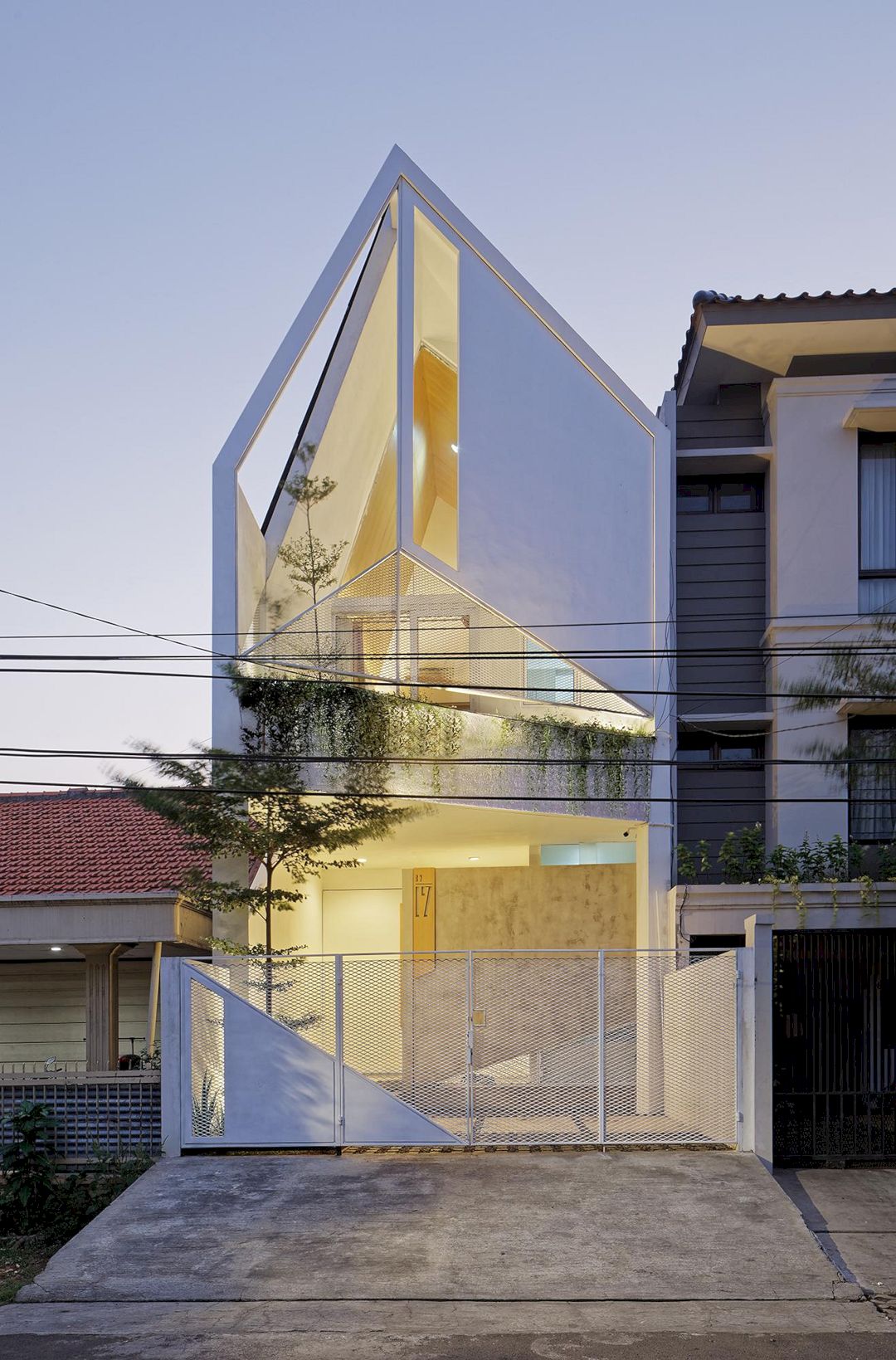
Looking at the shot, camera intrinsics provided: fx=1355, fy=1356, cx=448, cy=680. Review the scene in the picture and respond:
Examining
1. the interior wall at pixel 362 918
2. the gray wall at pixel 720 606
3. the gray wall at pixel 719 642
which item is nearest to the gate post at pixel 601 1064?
the gray wall at pixel 719 642

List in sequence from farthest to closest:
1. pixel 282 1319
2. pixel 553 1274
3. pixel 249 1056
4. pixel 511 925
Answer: pixel 511 925
pixel 249 1056
pixel 553 1274
pixel 282 1319

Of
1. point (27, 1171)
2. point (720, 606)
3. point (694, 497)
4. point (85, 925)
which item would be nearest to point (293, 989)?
point (27, 1171)

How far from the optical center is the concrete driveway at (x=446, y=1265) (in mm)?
9547

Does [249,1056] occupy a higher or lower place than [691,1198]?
higher

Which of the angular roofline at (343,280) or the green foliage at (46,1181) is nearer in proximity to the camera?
the green foliage at (46,1181)

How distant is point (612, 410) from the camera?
1941cm

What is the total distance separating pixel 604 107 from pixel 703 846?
9.23 meters

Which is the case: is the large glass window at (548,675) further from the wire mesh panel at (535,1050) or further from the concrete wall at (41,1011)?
the concrete wall at (41,1011)

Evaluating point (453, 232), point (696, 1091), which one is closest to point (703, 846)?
point (696, 1091)

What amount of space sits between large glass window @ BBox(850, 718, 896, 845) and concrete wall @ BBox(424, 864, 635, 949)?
4.49 meters

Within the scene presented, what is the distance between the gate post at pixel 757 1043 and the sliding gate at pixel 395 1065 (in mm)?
154

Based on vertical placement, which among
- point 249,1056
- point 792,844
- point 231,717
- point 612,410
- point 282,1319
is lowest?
point 282,1319

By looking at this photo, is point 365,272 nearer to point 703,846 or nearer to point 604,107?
point 604,107

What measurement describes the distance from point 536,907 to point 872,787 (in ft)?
21.2
